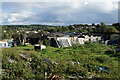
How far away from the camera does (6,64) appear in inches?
230

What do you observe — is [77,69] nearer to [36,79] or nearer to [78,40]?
[36,79]

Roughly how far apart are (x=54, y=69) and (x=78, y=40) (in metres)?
11.8

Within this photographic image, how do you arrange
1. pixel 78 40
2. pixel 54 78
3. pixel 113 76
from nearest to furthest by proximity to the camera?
pixel 54 78 → pixel 113 76 → pixel 78 40

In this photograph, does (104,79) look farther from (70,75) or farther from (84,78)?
(70,75)

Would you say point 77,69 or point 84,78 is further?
point 77,69

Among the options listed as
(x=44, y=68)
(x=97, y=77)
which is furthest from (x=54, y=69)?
(x=97, y=77)

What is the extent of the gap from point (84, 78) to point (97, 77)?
1.88ft

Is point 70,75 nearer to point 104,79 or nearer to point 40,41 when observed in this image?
point 104,79

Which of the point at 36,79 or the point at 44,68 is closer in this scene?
the point at 36,79

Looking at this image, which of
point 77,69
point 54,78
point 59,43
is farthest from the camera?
point 59,43

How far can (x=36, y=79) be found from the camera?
458 cm

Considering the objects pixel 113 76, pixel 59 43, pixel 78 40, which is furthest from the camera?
pixel 78 40

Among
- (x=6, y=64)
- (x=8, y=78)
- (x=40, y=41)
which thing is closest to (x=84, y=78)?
(x=8, y=78)

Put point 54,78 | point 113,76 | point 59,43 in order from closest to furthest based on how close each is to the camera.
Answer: point 54,78
point 113,76
point 59,43
